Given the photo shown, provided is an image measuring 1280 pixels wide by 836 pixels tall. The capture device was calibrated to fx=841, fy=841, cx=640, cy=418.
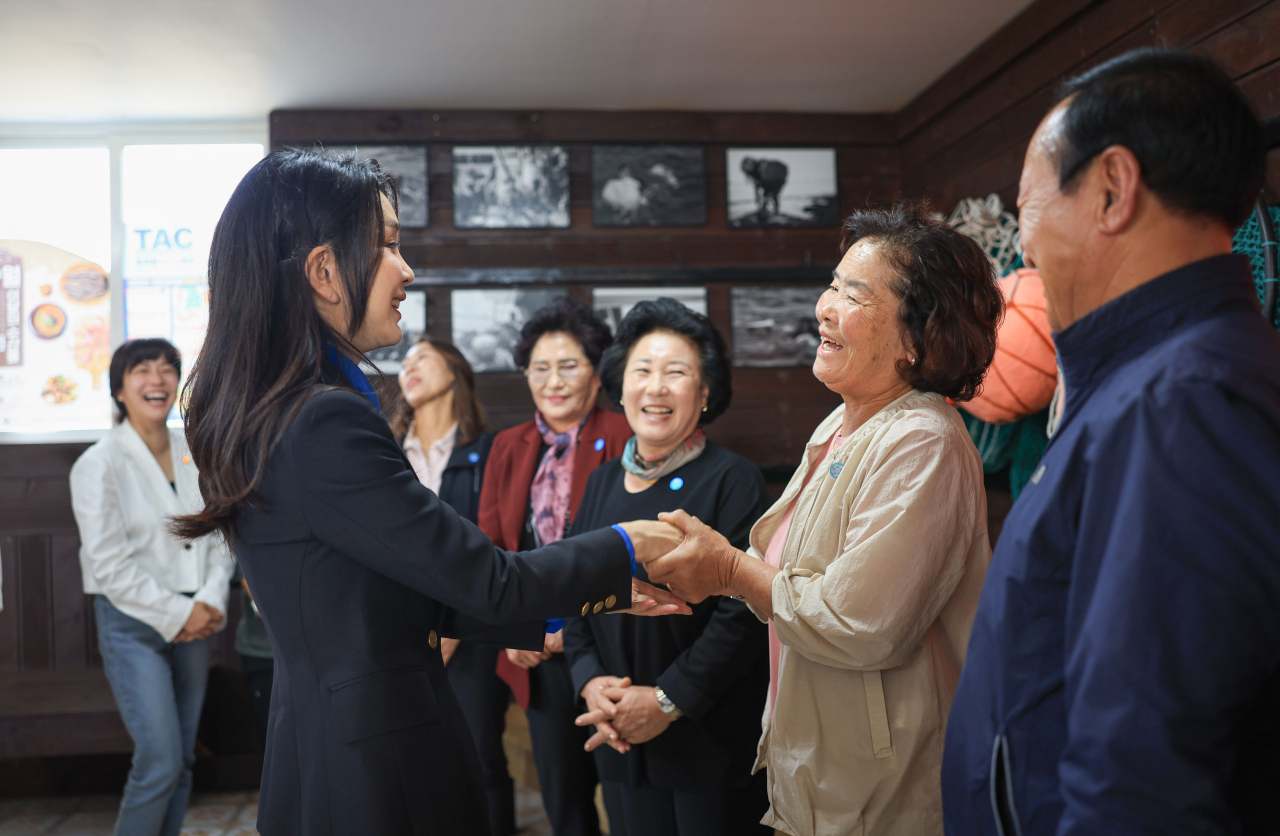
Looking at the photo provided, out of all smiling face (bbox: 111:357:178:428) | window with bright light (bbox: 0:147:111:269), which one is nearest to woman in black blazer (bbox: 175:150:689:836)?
smiling face (bbox: 111:357:178:428)

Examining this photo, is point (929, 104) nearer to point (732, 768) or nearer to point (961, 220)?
point (961, 220)

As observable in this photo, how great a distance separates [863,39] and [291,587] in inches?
127

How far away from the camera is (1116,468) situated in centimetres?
79

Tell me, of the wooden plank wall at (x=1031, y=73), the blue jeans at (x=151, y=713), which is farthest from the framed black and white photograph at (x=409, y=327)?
the wooden plank wall at (x=1031, y=73)

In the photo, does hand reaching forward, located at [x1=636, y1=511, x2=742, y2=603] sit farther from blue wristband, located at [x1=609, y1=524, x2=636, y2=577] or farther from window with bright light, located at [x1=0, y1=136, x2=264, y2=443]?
window with bright light, located at [x1=0, y1=136, x2=264, y2=443]

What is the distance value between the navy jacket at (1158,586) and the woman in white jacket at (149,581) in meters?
2.76

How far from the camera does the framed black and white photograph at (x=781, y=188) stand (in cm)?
429

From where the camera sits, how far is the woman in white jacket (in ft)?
9.77

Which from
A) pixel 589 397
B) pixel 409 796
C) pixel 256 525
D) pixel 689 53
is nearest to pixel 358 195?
pixel 256 525

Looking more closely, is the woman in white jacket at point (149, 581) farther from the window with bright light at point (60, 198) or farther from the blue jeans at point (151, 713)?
the window with bright light at point (60, 198)

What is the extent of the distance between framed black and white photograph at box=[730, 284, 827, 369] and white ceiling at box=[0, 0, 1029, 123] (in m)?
0.93

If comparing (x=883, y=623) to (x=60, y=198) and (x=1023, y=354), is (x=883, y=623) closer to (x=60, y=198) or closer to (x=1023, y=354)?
(x=1023, y=354)

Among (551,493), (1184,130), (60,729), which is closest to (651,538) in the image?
(1184,130)

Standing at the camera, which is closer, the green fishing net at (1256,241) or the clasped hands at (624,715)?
the clasped hands at (624,715)
